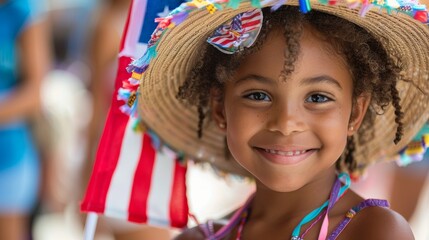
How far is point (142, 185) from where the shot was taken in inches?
107

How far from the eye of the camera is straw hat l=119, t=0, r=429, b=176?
2.07 meters

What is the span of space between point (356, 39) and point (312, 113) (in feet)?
0.73

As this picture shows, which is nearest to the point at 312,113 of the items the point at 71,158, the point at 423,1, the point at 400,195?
the point at 423,1

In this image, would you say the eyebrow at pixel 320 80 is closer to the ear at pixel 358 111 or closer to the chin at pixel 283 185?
the ear at pixel 358 111

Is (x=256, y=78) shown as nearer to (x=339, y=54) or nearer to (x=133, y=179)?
(x=339, y=54)

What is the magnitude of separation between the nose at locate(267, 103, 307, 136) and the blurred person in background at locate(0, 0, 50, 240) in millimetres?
1759

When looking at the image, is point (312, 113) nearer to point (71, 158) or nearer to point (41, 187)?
point (41, 187)

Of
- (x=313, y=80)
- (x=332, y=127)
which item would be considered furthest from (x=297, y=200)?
(x=313, y=80)

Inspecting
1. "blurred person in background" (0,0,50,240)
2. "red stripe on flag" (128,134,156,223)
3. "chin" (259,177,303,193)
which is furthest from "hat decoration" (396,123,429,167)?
"blurred person in background" (0,0,50,240)

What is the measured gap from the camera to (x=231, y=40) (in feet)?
7.09

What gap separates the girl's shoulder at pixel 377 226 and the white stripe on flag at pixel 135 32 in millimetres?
795

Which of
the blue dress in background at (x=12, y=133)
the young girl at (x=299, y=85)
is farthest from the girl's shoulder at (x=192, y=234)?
the blue dress in background at (x=12, y=133)

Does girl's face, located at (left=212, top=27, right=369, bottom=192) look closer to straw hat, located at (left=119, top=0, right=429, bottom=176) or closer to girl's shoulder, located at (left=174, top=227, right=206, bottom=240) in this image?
straw hat, located at (left=119, top=0, right=429, bottom=176)

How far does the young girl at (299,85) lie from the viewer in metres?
2.12
